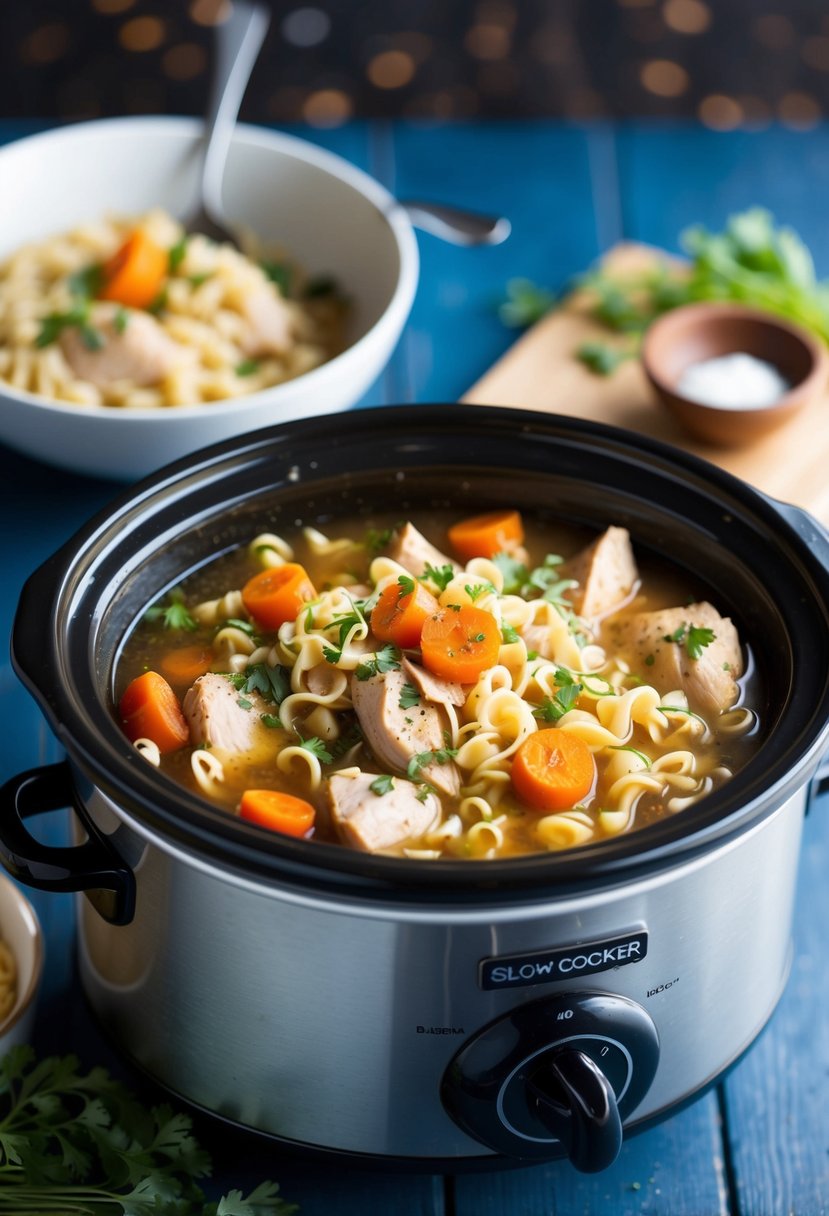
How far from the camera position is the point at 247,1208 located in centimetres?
241

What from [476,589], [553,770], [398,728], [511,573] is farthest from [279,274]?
[553,770]

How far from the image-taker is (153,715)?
258 centimetres

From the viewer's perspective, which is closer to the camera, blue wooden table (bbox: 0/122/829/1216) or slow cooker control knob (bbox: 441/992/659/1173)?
slow cooker control knob (bbox: 441/992/659/1173)

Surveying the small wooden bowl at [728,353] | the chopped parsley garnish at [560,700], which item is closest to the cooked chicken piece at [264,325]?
the small wooden bowl at [728,353]

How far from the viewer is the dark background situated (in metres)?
6.93

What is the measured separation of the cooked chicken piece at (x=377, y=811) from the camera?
2365mm

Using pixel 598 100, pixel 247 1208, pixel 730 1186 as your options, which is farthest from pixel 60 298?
pixel 598 100

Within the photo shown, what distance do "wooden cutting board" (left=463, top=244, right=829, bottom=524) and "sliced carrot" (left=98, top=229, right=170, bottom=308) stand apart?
3.00 ft

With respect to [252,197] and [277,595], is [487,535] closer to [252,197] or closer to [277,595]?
[277,595]

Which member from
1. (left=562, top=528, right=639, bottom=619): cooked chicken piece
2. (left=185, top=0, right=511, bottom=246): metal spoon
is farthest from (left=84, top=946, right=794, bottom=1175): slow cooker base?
(left=185, top=0, right=511, bottom=246): metal spoon

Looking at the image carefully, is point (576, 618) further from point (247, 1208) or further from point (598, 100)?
point (598, 100)

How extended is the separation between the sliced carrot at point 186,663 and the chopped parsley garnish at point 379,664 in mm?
353

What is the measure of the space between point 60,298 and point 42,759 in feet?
4.27

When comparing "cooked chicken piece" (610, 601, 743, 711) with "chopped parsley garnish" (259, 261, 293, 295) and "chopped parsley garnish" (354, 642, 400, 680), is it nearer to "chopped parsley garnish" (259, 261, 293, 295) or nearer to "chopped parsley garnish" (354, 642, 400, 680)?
"chopped parsley garnish" (354, 642, 400, 680)
